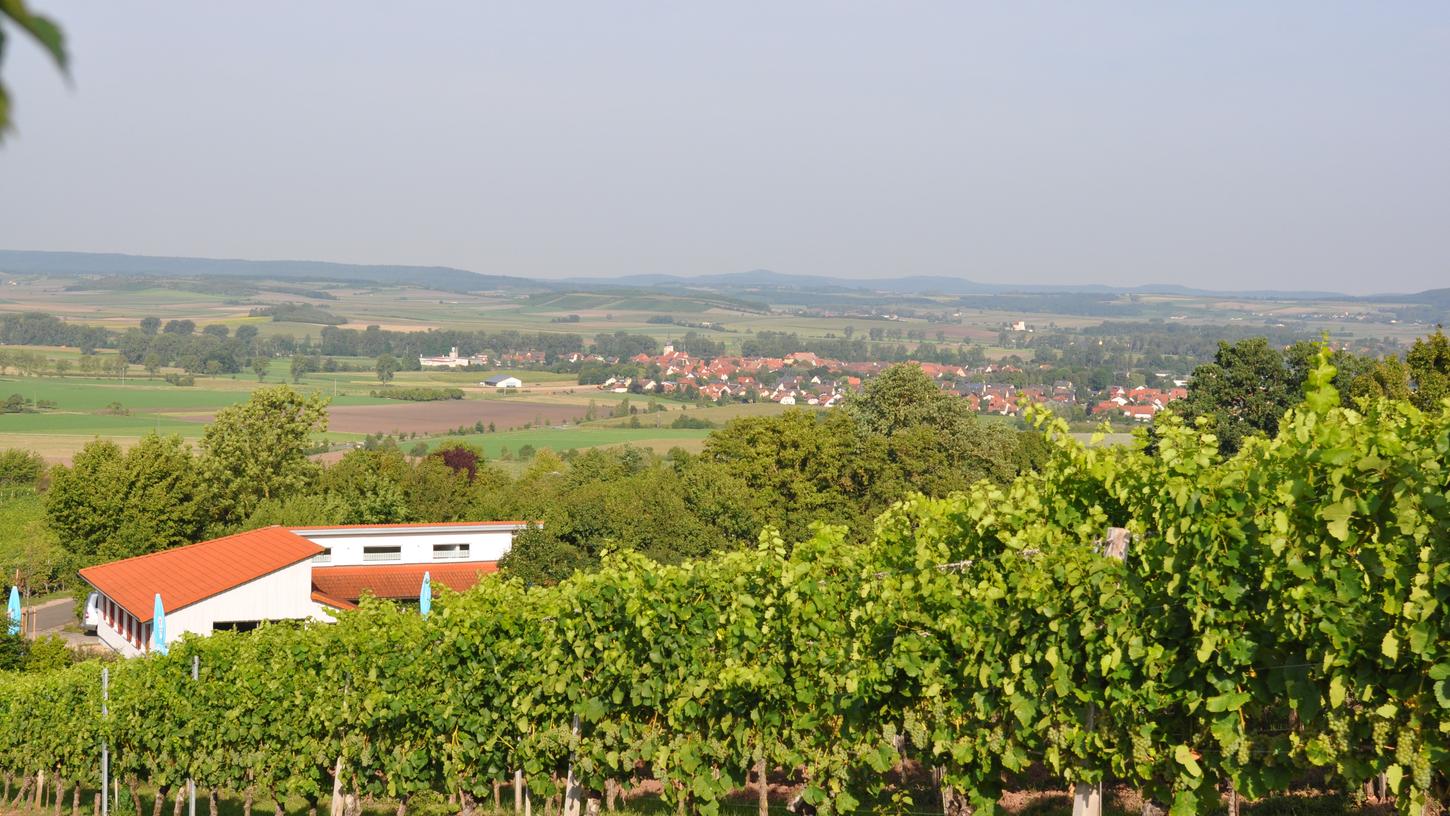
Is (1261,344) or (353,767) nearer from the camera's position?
(353,767)

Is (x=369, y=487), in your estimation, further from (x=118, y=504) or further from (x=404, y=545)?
(x=404, y=545)

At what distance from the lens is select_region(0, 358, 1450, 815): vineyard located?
7602mm

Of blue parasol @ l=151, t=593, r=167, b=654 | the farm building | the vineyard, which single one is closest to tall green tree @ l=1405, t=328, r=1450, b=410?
the vineyard

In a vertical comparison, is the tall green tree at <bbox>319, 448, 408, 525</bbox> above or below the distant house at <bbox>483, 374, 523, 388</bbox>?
above

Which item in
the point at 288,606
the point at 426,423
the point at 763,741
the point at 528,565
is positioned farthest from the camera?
the point at 426,423

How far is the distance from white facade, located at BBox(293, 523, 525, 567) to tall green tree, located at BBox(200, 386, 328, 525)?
454 inches

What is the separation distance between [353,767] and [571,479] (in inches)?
1759

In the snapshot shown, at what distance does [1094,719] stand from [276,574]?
2735cm

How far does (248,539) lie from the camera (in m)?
36.8

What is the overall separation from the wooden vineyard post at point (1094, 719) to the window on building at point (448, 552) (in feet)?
108

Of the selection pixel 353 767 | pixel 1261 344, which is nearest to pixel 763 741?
pixel 353 767

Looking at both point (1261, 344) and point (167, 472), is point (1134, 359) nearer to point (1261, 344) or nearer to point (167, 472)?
point (1261, 344)

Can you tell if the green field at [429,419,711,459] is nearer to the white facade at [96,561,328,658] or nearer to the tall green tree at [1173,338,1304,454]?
the tall green tree at [1173,338,1304,454]

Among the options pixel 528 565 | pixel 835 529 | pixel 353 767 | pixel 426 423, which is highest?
pixel 835 529
